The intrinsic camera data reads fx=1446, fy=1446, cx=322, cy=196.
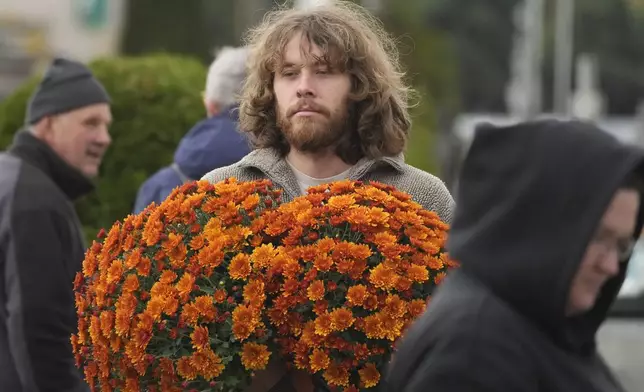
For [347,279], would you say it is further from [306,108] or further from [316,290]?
[306,108]

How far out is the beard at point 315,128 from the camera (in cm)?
399

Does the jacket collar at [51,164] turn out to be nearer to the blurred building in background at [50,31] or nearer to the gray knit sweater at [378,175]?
the gray knit sweater at [378,175]

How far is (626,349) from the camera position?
12359mm

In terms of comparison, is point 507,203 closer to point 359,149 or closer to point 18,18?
point 359,149

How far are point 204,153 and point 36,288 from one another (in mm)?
978

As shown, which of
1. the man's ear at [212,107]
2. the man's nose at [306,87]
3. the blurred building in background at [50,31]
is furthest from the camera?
the blurred building in background at [50,31]

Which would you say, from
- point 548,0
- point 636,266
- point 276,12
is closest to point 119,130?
point 276,12

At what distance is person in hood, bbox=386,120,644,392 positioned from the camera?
94.2 inches

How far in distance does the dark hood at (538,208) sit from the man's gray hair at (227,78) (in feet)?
10.4

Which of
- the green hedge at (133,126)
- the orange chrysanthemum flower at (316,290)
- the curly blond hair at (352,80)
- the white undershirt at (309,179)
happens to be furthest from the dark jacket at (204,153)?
the orange chrysanthemum flower at (316,290)

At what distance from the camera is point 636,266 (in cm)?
1399

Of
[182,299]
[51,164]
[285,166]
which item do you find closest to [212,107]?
[51,164]

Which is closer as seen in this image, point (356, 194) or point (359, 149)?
point (356, 194)

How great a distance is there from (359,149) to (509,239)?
1.73 meters
